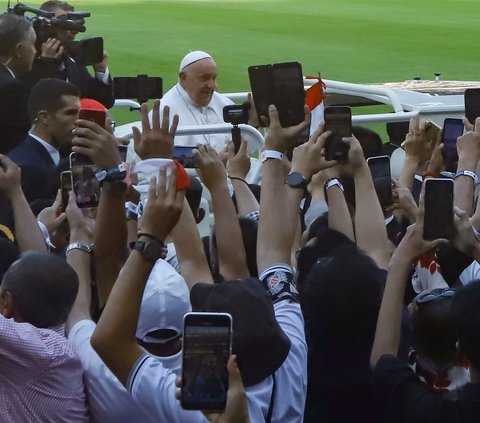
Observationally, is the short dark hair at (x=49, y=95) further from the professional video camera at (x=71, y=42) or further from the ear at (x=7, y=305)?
the ear at (x=7, y=305)

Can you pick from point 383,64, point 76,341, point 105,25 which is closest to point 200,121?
point 76,341

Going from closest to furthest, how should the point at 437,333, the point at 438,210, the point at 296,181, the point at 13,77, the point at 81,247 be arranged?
the point at 437,333 < the point at 438,210 < the point at 81,247 < the point at 296,181 < the point at 13,77

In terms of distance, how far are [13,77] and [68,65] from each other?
0.96 metres

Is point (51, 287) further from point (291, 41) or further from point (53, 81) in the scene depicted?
point (291, 41)

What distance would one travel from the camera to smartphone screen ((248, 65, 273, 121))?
411 cm

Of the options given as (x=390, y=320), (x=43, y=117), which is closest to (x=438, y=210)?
(x=390, y=320)

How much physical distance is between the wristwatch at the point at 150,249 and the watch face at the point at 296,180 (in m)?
1.14

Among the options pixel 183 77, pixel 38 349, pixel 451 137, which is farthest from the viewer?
pixel 183 77

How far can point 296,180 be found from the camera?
3820 millimetres

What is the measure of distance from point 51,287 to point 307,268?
1.02 meters

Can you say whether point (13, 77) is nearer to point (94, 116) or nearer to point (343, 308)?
point (94, 116)

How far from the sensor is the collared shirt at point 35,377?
2.81m

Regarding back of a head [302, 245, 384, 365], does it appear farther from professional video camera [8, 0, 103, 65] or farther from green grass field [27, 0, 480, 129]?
green grass field [27, 0, 480, 129]

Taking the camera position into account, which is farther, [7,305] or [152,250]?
[7,305]
